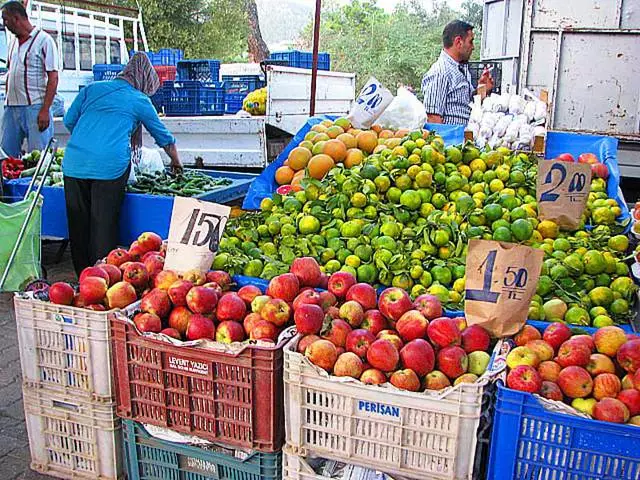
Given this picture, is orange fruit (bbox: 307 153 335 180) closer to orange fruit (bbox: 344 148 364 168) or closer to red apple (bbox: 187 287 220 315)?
orange fruit (bbox: 344 148 364 168)

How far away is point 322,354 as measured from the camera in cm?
206

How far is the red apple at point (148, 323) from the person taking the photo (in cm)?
225

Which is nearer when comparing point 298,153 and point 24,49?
point 298,153

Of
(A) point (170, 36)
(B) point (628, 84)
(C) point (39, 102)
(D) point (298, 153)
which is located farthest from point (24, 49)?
(A) point (170, 36)

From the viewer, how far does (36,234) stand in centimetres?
464

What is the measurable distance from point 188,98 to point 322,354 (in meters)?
6.04

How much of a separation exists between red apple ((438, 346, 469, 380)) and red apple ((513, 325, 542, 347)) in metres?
0.23

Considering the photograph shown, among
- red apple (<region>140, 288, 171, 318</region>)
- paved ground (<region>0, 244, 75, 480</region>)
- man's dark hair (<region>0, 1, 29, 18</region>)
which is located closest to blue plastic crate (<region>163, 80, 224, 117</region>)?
man's dark hair (<region>0, 1, 29, 18</region>)

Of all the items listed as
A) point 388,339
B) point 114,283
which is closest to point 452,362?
point 388,339

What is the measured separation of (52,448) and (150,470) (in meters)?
0.45

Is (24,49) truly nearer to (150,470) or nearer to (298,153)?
(298,153)

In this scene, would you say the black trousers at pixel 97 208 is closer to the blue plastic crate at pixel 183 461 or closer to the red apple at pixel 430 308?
the blue plastic crate at pixel 183 461

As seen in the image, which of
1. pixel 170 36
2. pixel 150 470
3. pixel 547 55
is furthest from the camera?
pixel 170 36

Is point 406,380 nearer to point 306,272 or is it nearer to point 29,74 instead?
point 306,272
